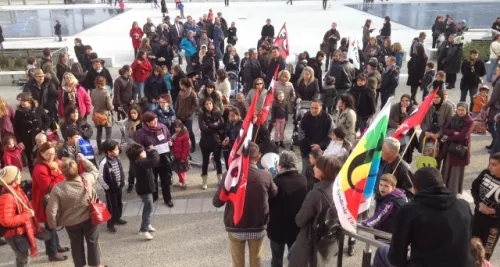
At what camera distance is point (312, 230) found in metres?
4.47

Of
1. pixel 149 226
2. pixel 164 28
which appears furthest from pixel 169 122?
pixel 164 28

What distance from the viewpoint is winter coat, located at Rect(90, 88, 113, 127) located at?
31.2ft

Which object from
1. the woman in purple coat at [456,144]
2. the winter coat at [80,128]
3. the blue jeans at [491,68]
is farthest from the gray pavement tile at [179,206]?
the blue jeans at [491,68]

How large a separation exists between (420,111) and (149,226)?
3756 millimetres

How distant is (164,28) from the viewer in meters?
17.4

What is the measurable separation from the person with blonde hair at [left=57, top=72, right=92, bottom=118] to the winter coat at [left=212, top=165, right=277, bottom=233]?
5.36 m

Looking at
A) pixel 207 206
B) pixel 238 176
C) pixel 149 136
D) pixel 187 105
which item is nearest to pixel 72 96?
pixel 187 105

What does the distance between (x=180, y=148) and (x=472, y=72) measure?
753 cm

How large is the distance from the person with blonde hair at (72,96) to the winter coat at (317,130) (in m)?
4.25

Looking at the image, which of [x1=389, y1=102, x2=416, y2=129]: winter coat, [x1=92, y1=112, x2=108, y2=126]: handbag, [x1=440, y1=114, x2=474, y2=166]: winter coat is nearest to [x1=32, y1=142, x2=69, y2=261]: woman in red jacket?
[x1=92, y1=112, x2=108, y2=126]: handbag

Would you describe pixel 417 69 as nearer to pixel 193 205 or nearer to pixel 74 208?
pixel 193 205

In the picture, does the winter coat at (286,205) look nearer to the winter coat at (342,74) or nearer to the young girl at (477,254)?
the young girl at (477,254)

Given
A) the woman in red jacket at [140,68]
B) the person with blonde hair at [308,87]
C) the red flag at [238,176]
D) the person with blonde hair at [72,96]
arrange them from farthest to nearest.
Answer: the woman in red jacket at [140,68]
the person with blonde hair at [308,87]
the person with blonde hair at [72,96]
the red flag at [238,176]

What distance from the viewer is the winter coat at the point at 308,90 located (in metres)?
10.0
